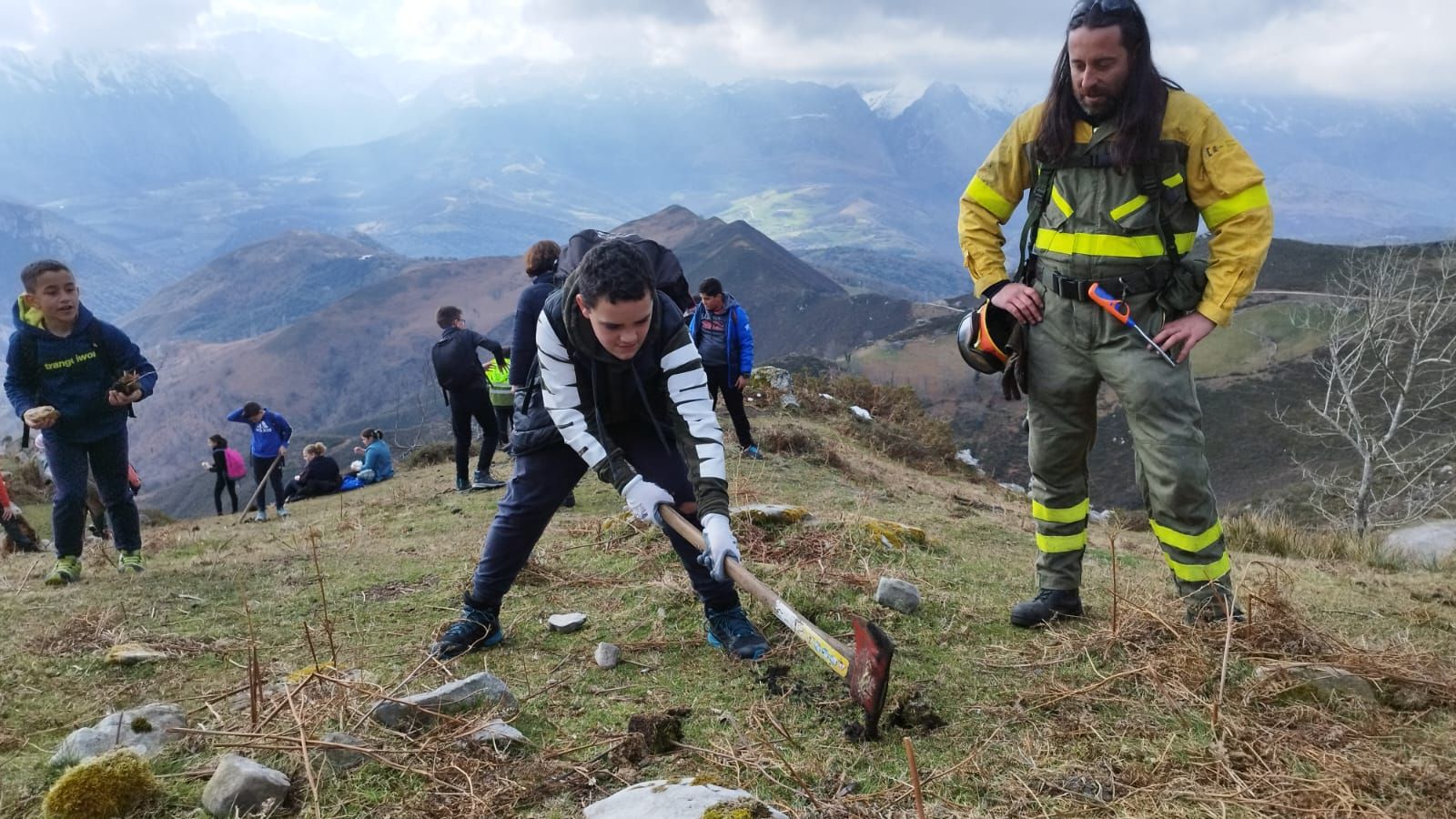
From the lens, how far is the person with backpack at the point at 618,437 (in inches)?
127

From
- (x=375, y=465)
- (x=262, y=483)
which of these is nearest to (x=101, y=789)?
(x=262, y=483)

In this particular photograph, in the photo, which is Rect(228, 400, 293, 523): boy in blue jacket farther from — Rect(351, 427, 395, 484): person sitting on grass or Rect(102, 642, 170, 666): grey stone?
Rect(102, 642, 170, 666): grey stone

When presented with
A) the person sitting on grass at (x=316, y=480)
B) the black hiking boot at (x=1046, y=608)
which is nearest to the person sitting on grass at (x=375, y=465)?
the person sitting on grass at (x=316, y=480)

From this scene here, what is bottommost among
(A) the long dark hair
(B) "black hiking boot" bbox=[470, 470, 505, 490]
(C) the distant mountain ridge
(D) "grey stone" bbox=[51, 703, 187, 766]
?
(C) the distant mountain ridge

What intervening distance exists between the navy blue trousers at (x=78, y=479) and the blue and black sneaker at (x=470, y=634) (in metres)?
3.48

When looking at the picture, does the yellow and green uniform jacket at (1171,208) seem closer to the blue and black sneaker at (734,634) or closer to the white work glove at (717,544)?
the white work glove at (717,544)

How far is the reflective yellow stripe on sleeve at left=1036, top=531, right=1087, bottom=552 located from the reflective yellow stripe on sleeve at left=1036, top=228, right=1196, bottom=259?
1.24 meters

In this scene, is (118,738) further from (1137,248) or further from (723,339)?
(723,339)

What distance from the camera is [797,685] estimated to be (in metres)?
3.18

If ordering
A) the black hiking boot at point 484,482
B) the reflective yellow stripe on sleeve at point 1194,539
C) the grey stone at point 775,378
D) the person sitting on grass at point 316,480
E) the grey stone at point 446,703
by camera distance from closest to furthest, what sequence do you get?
the grey stone at point 446,703
the reflective yellow stripe on sleeve at point 1194,539
the black hiking boot at point 484,482
the person sitting on grass at point 316,480
the grey stone at point 775,378

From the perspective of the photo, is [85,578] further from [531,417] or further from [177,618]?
[531,417]

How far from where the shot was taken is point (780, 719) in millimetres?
2943

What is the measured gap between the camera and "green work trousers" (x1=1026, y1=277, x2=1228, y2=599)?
3230 millimetres

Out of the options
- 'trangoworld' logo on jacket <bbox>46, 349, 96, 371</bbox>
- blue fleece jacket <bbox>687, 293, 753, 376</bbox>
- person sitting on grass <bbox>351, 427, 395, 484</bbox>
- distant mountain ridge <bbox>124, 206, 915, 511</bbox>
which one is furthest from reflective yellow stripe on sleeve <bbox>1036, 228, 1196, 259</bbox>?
distant mountain ridge <bbox>124, 206, 915, 511</bbox>
